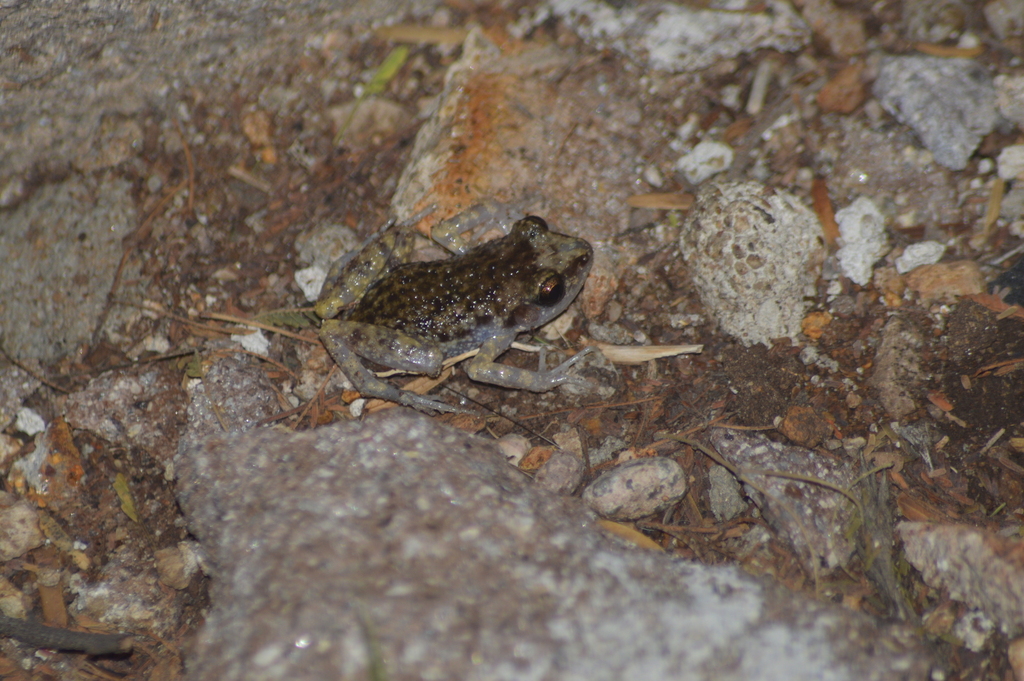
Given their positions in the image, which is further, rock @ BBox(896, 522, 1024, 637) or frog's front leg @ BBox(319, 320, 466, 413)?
frog's front leg @ BBox(319, 320, 466, 413)

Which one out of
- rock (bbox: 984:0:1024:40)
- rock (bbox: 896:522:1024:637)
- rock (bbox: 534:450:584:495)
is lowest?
rock (bbox: 896:522:1024:637)

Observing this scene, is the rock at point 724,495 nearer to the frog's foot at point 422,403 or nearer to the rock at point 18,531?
the frog's foot at point 422,403

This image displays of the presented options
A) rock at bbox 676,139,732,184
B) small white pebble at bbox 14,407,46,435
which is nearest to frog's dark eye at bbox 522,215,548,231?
rock at bbox 676,139,732,184

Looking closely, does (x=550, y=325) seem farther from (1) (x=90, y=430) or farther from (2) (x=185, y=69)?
(2) (x=185, y=69)

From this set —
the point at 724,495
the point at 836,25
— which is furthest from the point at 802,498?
the point at 836,25

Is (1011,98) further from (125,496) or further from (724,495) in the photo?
(125,496)

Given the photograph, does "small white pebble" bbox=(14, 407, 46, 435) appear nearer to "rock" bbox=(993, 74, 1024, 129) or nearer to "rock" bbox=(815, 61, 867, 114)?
"rock" bbox=(815, 61, 867, 114)
